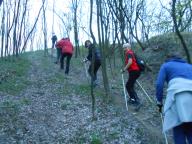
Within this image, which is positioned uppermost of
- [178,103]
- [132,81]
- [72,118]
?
[132,81]

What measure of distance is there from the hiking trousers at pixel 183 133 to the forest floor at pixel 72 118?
11.6ft

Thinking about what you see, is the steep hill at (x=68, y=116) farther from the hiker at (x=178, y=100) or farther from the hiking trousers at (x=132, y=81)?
the hiker at (x=178, y=100)

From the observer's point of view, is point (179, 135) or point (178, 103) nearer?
point (178, 103)

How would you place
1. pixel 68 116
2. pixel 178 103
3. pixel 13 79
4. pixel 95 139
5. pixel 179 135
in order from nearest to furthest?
pixel 178 103 < pixel 179 135 < pixel 95 139 < pixel 68 116 < pixel 13 79

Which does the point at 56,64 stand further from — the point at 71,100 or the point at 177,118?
the point at 177,118

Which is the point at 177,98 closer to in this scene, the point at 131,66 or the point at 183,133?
the point at 183,133

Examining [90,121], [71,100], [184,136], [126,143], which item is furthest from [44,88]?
[184,136]

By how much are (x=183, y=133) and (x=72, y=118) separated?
253 inches

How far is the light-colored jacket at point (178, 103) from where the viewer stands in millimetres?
6180

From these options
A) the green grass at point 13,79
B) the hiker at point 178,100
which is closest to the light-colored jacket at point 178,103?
the hiker at point 178,100

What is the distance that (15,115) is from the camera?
39.7 ft

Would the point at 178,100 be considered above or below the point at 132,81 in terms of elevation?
below

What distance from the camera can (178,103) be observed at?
20.6 ft

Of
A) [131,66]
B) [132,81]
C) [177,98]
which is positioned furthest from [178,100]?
[132,81]
